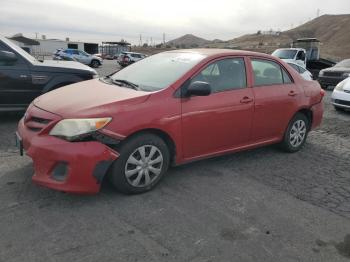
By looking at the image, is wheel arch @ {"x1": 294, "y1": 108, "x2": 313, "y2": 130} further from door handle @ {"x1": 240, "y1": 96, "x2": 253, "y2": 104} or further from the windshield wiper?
the windshield wiper

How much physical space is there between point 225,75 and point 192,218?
2.04m

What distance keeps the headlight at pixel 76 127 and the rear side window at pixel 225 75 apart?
4.34ft

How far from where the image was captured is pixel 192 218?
357cm

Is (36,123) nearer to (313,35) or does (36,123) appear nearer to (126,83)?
(126,83)

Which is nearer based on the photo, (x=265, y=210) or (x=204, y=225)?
(x=204, y=225)

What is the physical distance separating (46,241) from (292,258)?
2.02 meters

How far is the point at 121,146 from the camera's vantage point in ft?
12.4

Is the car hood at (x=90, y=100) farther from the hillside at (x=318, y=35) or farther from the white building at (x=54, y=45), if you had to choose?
the hillside at (x=318, y=35)

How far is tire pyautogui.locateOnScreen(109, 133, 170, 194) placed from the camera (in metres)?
3.80

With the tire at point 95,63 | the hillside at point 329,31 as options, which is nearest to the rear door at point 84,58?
the tire at point 95,63

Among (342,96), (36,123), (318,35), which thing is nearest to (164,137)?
(36,123)

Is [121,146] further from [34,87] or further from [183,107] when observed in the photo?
[34,87]

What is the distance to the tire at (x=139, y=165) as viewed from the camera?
3.80m

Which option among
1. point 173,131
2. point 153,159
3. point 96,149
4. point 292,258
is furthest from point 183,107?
point 292,258
